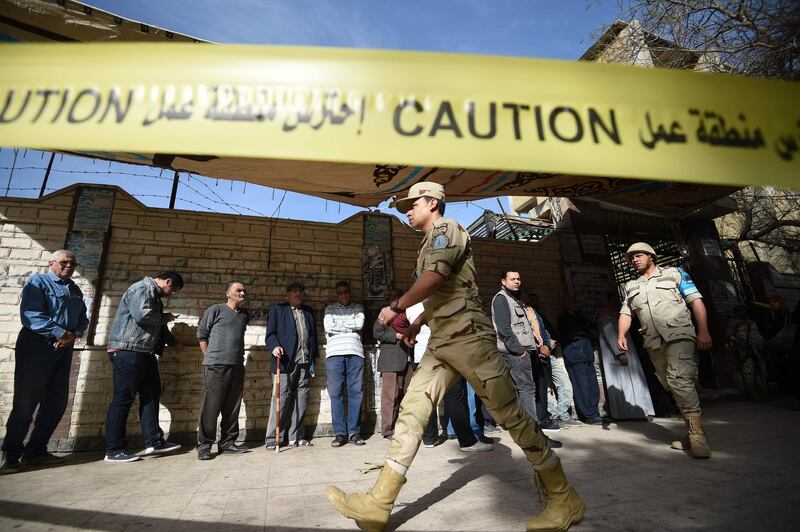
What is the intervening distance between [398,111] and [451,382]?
160cm

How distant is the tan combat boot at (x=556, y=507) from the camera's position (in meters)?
1.83

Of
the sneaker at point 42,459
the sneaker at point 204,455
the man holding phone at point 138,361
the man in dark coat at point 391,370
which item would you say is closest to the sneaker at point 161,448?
the man holding phone at point 138,361

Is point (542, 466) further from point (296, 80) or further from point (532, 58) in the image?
point (296, 80)

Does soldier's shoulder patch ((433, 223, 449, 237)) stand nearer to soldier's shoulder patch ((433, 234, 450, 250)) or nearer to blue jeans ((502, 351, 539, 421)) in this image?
soldier's shoulder patch ((433, 234, 450, 250))

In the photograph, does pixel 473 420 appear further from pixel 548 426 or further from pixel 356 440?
pixel 356 440

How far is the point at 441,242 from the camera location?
2.18m

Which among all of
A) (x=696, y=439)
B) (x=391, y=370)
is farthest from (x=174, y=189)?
(x=696, y=439)

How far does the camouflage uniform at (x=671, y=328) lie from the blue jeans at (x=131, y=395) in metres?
5.24

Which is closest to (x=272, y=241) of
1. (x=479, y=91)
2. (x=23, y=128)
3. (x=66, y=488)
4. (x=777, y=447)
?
(x=66, y=488)

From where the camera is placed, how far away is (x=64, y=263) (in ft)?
12.7

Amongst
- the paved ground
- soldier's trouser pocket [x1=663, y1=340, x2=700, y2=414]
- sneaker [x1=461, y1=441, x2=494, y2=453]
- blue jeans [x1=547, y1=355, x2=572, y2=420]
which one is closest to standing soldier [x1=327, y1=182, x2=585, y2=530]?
the paved ground

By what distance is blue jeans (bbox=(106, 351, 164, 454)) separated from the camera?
12.5 ft

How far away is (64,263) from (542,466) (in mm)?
4710

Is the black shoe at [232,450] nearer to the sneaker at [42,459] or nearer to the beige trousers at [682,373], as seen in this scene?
the sneaker at [42,459]
